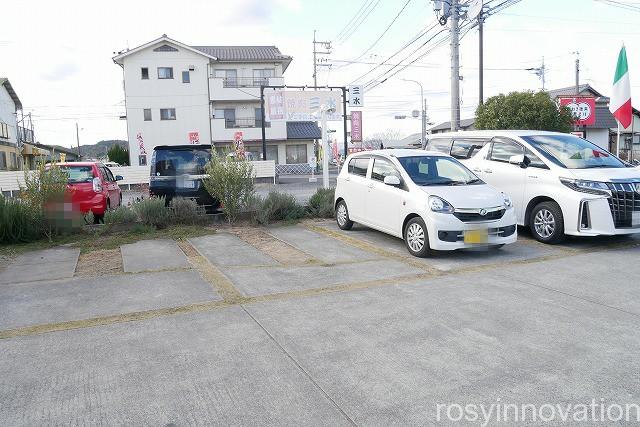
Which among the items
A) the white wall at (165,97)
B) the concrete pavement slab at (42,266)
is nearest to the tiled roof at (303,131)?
the white wall at (165,97)

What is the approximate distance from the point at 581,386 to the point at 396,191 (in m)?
4.83

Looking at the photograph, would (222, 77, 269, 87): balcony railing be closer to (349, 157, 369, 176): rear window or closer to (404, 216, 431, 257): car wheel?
(349, 157, 369, 176): rear window

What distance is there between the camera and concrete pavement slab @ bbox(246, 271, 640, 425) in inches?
128

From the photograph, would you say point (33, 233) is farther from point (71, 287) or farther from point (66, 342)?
point (66, 342)

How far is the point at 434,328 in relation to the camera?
4.46 meters

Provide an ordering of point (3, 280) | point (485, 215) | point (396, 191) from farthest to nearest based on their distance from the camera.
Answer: point (396, 191) → point (485, 215) → point (3, 280)

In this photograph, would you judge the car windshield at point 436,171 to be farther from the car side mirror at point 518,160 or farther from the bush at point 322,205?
the bush at point 322,205

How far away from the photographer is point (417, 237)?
7363 millimetres

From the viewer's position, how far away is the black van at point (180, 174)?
1059 centimetres

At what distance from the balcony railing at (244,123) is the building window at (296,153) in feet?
12.1

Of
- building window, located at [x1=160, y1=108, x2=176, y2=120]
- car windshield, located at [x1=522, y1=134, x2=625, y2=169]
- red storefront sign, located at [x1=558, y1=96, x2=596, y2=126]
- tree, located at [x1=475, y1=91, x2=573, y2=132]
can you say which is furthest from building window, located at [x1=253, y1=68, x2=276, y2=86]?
car windshield, located at [x1=522, y1=134, x2=625, y2=169]

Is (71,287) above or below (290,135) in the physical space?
below

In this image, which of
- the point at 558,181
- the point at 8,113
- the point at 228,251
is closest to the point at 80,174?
the point at 228,251

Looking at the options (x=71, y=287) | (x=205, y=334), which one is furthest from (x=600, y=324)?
(x=71, y=287)
